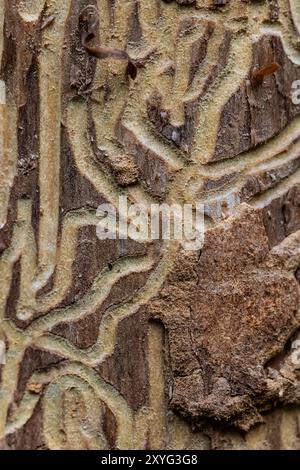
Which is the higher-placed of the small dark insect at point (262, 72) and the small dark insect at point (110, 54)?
the small dark insect at point (110, 54)

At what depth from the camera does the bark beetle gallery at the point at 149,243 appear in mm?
1279

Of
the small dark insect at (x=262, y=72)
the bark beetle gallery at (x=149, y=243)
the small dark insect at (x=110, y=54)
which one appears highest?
the small dark insect at (x=110, y=54)

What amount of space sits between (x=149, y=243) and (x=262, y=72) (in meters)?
0.36

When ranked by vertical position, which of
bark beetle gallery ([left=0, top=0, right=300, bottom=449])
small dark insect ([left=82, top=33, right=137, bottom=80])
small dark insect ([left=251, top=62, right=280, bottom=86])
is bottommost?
bark beetle gallery ([left=0, top=0, right=300, bottom=449])

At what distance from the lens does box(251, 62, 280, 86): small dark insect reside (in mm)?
1338

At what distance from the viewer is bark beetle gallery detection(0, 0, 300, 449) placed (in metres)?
1.28

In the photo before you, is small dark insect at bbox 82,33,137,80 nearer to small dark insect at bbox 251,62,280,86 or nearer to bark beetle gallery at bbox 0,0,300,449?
bark beetle gallery at bbox 0,0,300,449

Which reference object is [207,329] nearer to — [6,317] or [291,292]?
[291,292]

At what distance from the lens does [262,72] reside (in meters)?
1.34

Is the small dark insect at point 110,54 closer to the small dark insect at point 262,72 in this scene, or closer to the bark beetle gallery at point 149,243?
the bark beetle gallery at point 149,243

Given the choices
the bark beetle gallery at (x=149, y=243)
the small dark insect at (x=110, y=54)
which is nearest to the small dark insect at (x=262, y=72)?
the bark beetle gallery at (x=149, y=243)

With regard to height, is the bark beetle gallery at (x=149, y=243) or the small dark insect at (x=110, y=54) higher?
the small dark insect at (x=110, y=54)

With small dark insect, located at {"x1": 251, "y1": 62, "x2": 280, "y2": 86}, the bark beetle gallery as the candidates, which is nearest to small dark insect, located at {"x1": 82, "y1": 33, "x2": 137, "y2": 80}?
the bark beetle gallery

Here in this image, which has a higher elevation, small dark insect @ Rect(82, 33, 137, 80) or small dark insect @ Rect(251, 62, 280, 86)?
small dark insect @ Rect(82, 33, 137, 80)
